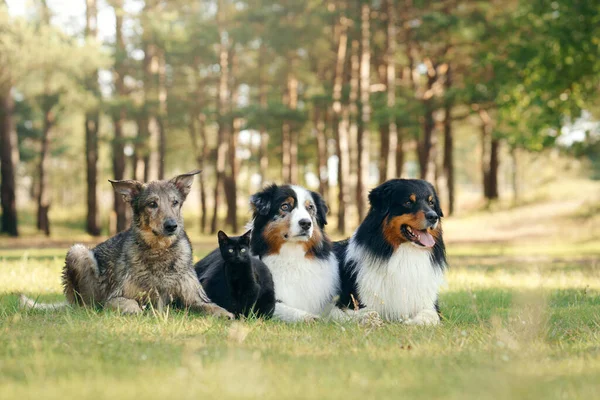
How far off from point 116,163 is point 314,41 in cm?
1047

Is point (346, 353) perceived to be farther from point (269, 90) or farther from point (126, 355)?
point (269, 90)

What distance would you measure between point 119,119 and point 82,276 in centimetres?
2143

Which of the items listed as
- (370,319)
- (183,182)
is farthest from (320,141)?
(370,319)

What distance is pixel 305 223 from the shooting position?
285 inches

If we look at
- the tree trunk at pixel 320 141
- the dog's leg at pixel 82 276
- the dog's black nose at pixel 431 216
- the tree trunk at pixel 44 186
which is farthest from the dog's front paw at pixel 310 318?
the tree trunk at pixel 44 186

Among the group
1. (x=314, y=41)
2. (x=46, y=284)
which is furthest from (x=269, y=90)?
(x=46, y=284)

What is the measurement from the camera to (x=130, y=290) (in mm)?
7293

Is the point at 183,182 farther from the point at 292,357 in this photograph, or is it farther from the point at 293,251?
the point at 292,357

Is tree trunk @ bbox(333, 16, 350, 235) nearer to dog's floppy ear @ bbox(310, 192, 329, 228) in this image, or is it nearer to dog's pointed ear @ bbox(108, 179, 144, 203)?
dog's floppy ear @ bbox(310, 192, 329, 228)

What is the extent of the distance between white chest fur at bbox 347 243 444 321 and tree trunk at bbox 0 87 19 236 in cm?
2503

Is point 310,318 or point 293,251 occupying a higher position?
point 293,251

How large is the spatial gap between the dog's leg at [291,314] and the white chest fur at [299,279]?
182 millimetres

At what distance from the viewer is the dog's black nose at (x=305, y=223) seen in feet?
23.7

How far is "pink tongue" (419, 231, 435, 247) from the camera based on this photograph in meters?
7.18
